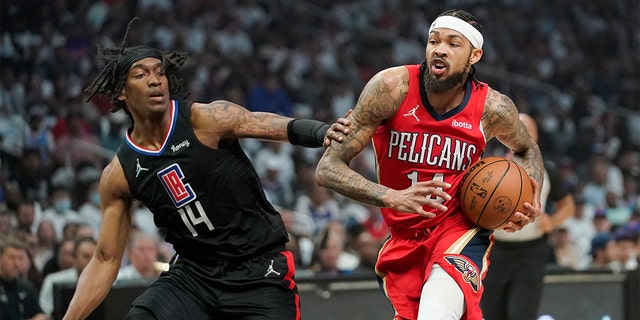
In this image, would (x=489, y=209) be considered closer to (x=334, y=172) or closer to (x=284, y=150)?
(x=334, y=172)

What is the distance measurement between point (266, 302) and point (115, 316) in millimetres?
2384

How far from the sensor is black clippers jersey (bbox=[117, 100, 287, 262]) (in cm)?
542

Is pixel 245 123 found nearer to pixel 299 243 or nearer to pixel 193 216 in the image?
pixel 193 216

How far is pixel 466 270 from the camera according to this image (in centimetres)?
530

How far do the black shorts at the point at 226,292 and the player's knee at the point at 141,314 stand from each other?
0.10ft

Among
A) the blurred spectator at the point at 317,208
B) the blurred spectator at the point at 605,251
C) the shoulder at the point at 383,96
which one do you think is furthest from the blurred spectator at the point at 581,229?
the shoulder at the point at 383,96

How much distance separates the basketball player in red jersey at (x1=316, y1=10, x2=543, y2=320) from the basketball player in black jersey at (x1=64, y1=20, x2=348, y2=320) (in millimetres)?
227

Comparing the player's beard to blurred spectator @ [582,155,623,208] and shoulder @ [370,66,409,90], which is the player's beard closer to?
shoulder @ [370,66,409,90]

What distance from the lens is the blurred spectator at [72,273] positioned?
308 inches

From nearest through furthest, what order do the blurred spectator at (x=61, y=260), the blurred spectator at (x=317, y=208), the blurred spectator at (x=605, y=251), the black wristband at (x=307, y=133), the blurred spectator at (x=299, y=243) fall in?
the black wristband at (x=307, y=133), the blurred spectator at (x=61, y=260), the blurred spectator at (x=299, y=243), the blurred spectator at (x=605, y=251), the blurred spectator at (x=317, y=208)

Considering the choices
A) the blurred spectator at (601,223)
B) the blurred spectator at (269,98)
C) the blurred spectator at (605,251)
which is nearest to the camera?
the blurred spectator at (605,251)

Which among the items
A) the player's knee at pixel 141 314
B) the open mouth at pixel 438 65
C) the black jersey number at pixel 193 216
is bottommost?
the player's knee at pixel 141 314

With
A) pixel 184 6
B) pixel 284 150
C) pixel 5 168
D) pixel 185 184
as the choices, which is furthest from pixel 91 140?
pixel 185 184

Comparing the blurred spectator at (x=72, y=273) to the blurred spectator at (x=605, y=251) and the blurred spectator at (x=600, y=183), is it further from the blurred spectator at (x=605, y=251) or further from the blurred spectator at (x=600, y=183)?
the blurred spectator at (x=600, y=183)
